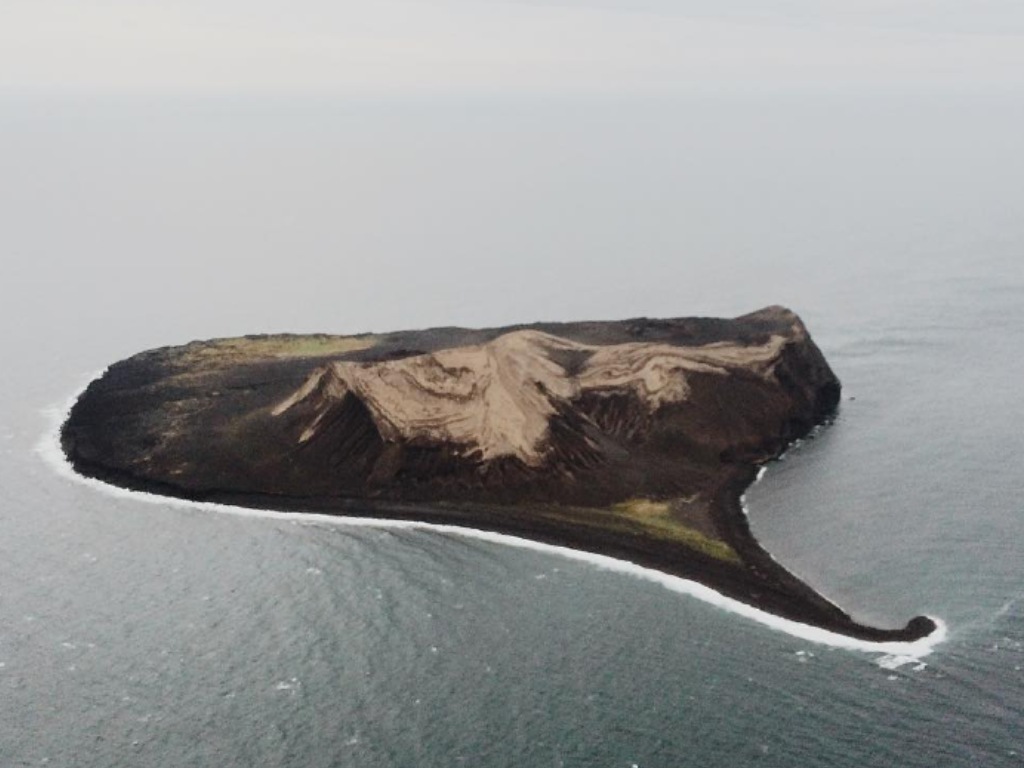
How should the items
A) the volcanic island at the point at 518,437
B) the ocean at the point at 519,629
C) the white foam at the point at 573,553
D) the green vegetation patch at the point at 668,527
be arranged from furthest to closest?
the volcanic island at the point at 518,437 < the green vegetation patch at the point at 668,527 < the white foam at the point at 573,553 < the ocean at the point at 519,629

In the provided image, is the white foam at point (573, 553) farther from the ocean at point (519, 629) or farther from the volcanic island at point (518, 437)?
the volcanic island at point (518, 437)

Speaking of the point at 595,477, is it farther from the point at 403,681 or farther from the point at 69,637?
the point at 69,637

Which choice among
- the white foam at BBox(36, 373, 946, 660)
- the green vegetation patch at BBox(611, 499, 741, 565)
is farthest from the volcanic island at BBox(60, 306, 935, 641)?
the white foam at BBox(36, 373, 946, 660)

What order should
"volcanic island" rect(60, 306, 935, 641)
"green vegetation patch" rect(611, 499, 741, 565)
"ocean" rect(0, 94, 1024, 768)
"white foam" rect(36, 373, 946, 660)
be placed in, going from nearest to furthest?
"ocean" rect(0, 94, 1024, 768)
"white foam" rect(36, 373, 946, 660)
"green vegetation patch" rect(611, 499, 741, 565)
"volcanic island" rect(60, 306, 935, 641)

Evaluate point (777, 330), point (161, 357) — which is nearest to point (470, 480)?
point (777, 330)

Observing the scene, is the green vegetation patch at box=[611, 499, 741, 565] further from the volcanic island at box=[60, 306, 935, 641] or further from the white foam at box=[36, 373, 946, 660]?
the white foam at box=[36, 373, 946, 660]

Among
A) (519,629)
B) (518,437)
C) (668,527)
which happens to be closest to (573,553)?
(668,527)

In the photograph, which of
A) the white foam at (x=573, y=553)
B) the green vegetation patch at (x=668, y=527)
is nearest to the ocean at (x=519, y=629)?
the white foam at (x=573, y=553)
